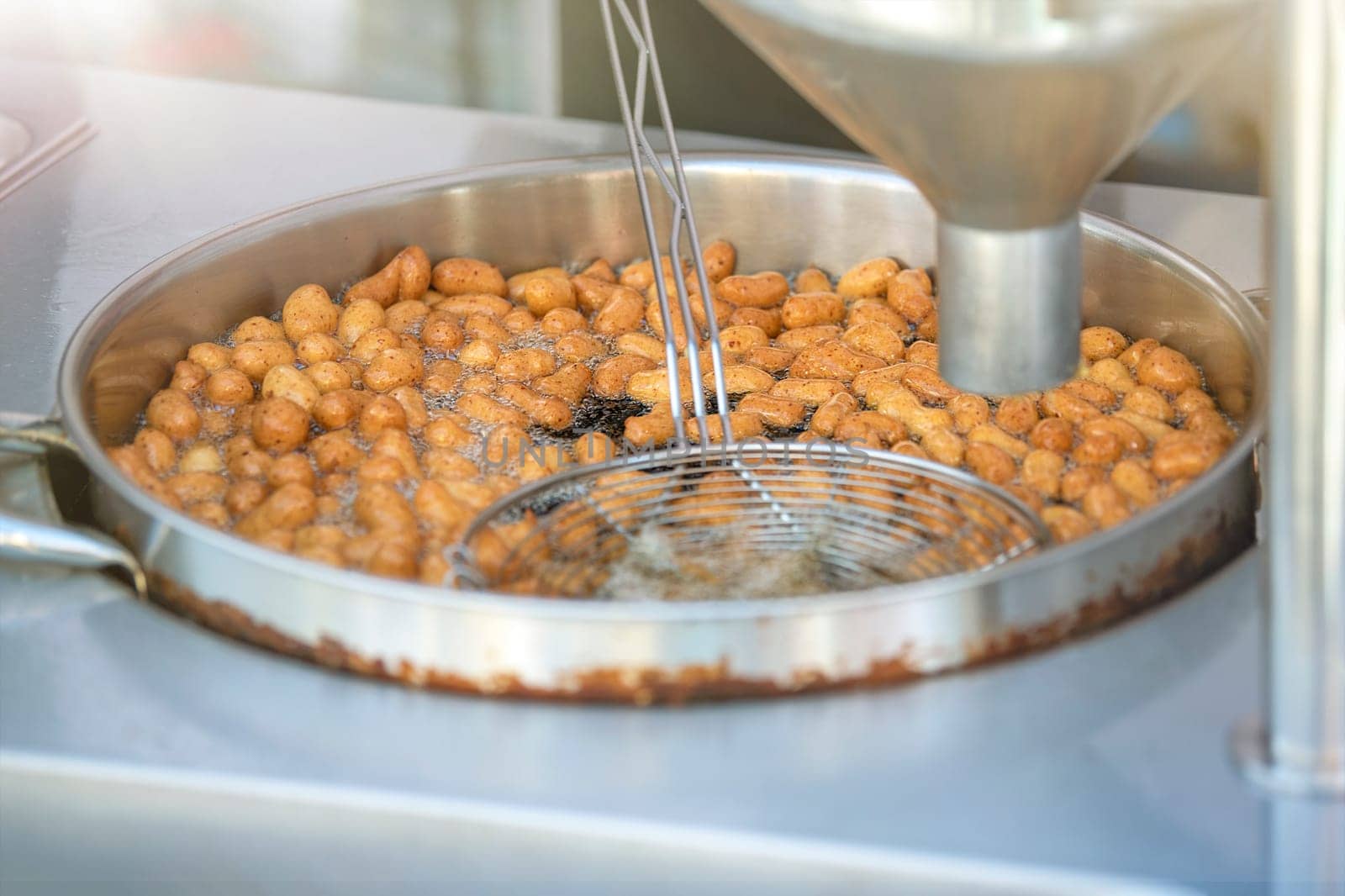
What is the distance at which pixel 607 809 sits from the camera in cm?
73

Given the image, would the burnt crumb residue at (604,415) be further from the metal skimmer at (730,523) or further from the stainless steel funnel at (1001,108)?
the stainless steel funnel at (1001,108)

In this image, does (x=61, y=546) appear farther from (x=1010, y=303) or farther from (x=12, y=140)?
(x=12, y=140)

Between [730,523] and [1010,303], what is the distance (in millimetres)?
308

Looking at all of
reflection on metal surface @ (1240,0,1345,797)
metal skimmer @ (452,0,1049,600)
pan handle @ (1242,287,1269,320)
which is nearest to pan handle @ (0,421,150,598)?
metal skimmer @ (452,0,1049,600)

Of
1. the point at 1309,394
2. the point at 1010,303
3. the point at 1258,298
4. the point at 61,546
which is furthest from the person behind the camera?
the point at 1258,298

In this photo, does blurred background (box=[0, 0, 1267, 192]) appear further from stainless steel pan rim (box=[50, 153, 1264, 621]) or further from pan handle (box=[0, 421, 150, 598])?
pan handle (box=[0, 421, 150, 598])

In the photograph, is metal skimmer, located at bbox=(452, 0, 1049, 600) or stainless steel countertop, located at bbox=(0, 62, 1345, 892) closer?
stainless steel countertop, located at bbox=(0, 62, 1345, 892)

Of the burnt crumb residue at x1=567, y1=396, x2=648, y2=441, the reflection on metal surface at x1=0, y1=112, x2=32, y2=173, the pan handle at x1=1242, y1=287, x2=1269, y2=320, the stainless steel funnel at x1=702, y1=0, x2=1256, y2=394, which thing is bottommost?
the burnt crumb residue at x1=567, y1=396, x2=648, y2=441

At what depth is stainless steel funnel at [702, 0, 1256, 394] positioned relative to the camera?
0.62 metres

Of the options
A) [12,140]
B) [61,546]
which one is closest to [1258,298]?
[61,546]

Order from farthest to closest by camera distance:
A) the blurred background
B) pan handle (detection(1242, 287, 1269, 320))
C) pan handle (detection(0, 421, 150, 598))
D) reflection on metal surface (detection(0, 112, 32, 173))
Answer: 1. reflection on metal surface (detection(0, 112, 32, 173))
2. the blurred background
3. pan handle (detection(1242, 287, 1269, 320))
4. pan handle (detection(0, 421, 150, 598))

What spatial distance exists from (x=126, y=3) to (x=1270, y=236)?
A: 85.3 inches

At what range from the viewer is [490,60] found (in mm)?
2123

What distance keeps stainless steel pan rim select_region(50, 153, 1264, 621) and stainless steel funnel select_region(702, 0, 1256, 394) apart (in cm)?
11
